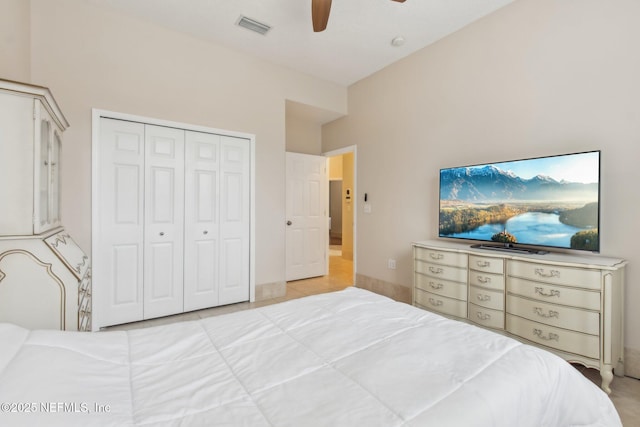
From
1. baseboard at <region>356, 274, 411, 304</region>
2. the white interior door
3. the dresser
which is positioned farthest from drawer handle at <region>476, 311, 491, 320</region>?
the white interior door

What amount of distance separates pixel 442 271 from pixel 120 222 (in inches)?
126

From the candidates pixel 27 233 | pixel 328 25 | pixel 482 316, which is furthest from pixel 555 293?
pixel 27 233

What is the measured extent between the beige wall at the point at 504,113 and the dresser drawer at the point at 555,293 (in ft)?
1.56

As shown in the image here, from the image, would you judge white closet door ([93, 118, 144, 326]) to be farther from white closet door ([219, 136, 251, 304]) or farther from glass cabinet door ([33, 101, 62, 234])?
white closet door ([219, 136, 251, 304])

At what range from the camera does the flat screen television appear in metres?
2.11

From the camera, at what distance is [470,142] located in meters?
3.03

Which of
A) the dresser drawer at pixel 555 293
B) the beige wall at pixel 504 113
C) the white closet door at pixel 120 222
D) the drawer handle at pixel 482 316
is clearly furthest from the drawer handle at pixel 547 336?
the white closet door at pixel 120 222

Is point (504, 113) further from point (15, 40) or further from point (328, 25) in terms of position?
point (15, 40)

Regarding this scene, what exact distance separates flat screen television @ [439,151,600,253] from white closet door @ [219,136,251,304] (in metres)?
2.32

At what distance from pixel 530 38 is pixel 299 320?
3059 mm

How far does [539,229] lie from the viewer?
2.35 m

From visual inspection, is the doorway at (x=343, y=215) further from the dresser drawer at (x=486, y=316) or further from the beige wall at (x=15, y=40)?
the beige wall at (x=15, y=40)

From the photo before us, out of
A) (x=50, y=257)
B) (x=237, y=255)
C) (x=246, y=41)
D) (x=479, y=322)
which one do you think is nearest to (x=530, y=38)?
(x=479, y=322)

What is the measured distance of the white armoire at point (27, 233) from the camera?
1.66 m
